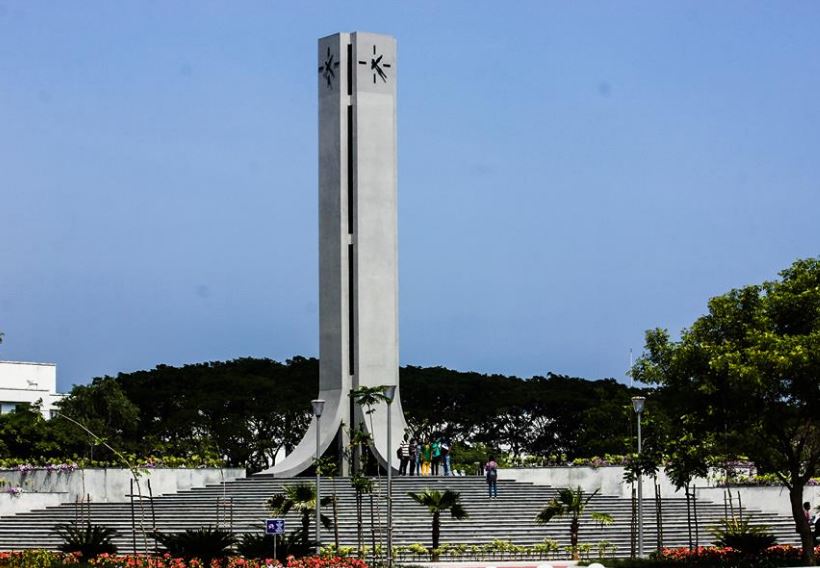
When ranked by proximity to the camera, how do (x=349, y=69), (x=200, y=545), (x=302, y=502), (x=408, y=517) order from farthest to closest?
(x=349, y=69) < (x=408, y=517) < (x=302, y=502) < (x=200, y=545)

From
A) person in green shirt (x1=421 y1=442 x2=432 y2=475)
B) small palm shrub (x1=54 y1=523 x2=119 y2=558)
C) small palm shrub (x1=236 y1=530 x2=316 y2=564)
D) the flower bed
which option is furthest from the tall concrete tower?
small palm shrub (x1=236 y1=530 x2=316 y2=564)

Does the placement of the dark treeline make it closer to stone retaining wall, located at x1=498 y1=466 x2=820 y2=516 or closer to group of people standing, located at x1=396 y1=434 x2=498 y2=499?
group of people standing, located at x1=396 y1=434 x2=498 y2=499

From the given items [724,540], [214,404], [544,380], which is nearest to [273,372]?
[214,404]

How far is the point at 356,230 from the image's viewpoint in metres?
50.4

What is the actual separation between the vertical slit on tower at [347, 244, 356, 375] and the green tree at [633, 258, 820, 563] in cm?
2070

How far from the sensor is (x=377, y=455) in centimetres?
4791

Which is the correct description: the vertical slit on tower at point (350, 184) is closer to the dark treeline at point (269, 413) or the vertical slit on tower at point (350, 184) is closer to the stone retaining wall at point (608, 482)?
the stone retaining wall at point (608, 482)

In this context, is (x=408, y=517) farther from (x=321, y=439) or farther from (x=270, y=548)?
(x=270, y=548)

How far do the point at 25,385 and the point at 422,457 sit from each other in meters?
44.3

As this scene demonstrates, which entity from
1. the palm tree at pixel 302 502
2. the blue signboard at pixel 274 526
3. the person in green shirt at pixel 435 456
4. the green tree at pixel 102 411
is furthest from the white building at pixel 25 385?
the blue signboard at pixel 274 526

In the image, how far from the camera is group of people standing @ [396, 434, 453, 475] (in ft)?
156

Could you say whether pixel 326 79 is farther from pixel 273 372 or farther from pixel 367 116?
pixel 273 372

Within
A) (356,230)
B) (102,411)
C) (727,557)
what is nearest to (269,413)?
(102,411)

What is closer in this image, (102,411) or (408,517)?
(408,517)
